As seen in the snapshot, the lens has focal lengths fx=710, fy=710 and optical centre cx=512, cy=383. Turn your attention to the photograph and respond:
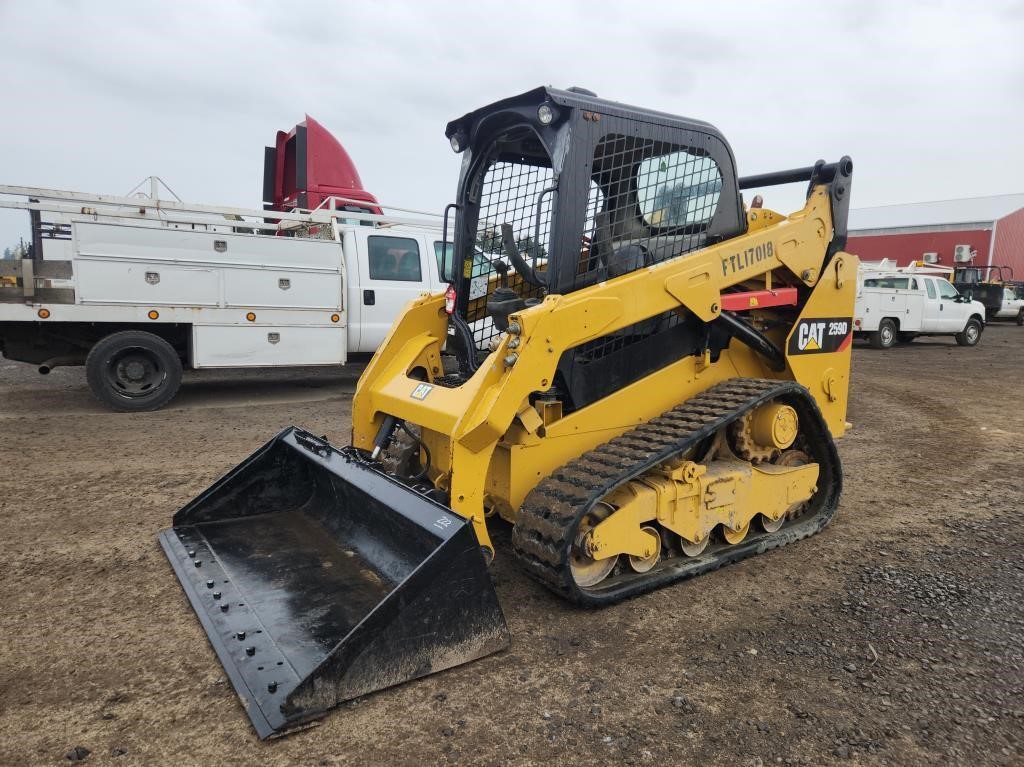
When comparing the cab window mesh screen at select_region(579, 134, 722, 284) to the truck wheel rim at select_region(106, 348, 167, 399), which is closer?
the cab window mesh screen at select_region(579, 134, 722, 284)

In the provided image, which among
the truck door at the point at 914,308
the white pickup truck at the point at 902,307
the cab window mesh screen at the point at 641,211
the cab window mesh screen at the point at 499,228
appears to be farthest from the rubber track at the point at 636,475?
the truck door at the point at 914,308

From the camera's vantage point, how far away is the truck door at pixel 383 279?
29.3 feet

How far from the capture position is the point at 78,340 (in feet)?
25.6

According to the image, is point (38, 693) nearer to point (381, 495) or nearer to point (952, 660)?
point (381, 495)

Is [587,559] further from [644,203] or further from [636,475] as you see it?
[644,203]

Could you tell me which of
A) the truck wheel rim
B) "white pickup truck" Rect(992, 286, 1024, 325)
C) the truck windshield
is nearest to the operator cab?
the truck wheel rim

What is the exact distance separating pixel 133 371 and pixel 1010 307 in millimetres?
27503

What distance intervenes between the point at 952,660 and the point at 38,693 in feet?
11.8

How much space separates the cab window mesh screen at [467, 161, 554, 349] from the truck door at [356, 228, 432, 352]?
4.68 metres

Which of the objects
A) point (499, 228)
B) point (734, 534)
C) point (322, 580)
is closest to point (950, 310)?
point (734, 534)

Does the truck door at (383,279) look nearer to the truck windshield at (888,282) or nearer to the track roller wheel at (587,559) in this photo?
the track roller wheel at (587,559)

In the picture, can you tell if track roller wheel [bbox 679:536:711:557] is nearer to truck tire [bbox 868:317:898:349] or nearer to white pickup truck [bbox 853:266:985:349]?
white pickup truck [bbox 853:266:985:349]

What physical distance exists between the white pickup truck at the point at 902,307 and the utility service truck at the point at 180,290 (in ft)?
41.2

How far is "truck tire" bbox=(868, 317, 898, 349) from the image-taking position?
681 inches
